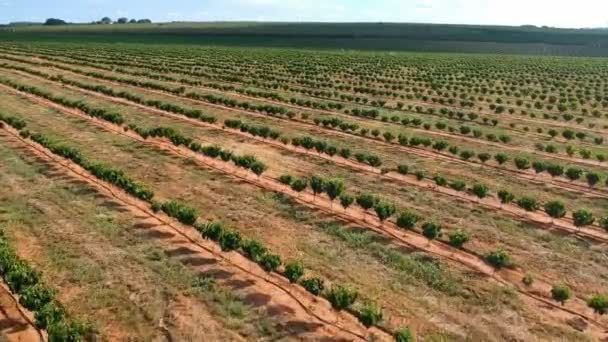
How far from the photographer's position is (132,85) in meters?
68.1

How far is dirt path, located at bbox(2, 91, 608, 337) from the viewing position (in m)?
18.5

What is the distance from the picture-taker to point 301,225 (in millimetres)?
24719

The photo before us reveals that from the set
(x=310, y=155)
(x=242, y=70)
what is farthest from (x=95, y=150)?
(x=242, y=70)

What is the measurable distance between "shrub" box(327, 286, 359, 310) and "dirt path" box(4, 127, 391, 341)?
66 centimetres

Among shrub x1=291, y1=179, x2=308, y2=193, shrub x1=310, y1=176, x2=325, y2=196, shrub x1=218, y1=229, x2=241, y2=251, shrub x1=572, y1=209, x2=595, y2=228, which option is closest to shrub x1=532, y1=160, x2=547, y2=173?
shrub x1=572, y1=209, x2=595, y2=228

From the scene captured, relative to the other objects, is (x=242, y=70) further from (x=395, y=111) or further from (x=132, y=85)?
(x=395, y=111)

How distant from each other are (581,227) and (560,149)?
55.6ft

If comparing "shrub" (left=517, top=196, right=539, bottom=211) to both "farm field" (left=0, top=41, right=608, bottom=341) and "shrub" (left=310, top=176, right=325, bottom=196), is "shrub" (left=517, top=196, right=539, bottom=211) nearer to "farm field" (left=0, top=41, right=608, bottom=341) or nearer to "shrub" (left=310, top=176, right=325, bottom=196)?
"farm field" (left=0, top=41, right=608, bottom=341)

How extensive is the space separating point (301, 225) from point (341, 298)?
26.2ft

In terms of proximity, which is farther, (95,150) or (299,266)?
(95,150)

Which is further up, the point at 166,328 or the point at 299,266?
the point at 299,266

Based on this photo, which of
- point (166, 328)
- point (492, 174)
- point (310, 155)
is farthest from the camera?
point (310, 155)

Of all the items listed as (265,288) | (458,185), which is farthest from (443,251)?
(265,288)

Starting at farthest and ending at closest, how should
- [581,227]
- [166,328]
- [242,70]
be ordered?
[242,70]
[581,227]
[166,328]
